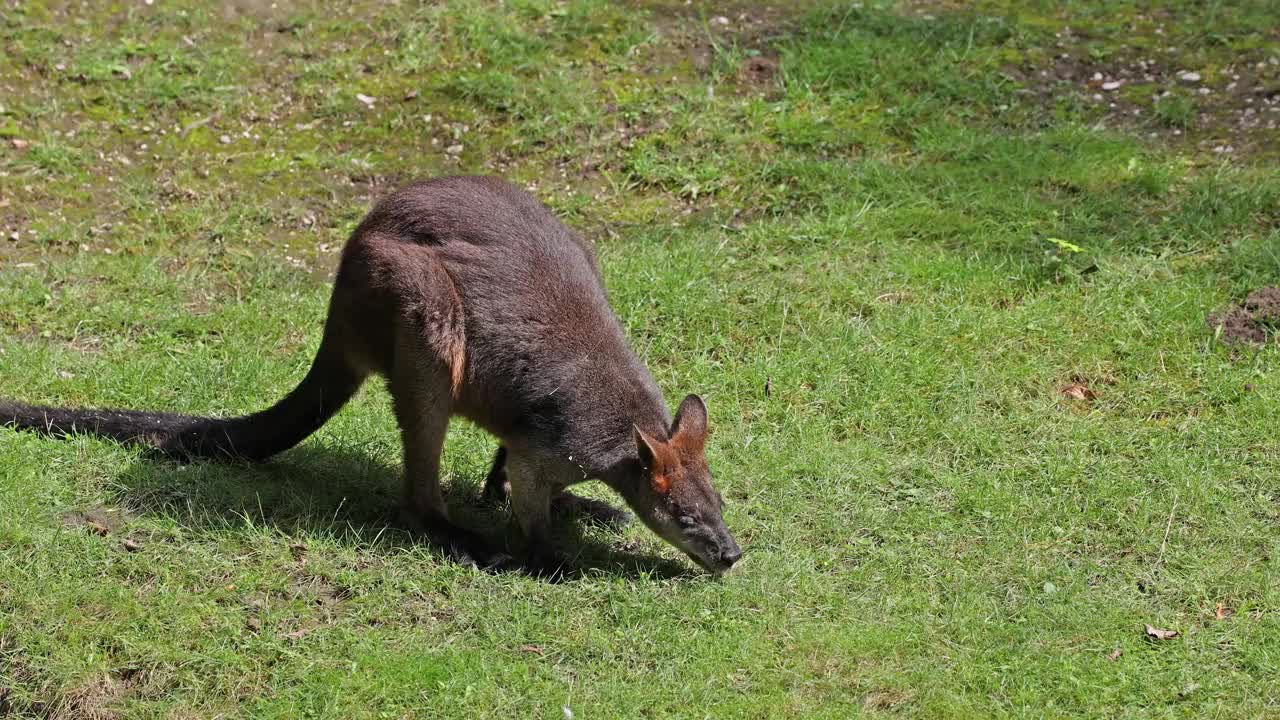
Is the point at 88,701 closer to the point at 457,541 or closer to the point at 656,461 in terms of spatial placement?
the point at 457,541

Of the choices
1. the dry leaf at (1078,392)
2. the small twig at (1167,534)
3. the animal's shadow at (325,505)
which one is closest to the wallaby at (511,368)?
the animal's shadow at (325,505)

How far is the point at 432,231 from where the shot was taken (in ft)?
19.2

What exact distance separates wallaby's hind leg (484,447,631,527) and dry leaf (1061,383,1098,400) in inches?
91.7

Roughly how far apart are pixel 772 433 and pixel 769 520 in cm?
75

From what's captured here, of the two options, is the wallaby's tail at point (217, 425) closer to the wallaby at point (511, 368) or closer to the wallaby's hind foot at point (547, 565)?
the wallaby at point (511, 368)

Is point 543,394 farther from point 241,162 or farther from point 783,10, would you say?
point 783,10

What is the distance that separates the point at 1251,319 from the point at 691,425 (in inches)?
131

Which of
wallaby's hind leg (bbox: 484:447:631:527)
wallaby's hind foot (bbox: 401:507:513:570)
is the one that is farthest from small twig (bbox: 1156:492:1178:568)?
wallaby's hind foot (bbox: 401:507:513:570)

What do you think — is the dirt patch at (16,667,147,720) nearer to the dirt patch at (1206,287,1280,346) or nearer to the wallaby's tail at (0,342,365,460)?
A: the wallaby's tail at (0,342,365,460)

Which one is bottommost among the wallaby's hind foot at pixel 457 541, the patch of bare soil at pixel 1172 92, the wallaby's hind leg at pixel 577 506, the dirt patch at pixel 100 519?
the wallaby's hind leg at pixel 577 506

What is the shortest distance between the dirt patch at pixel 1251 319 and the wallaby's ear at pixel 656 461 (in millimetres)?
3261

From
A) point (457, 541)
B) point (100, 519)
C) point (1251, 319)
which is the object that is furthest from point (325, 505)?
point (1251, 319)

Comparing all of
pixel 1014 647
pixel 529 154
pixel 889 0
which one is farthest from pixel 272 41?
pixel 1014 647

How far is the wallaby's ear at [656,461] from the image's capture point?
223 inches
